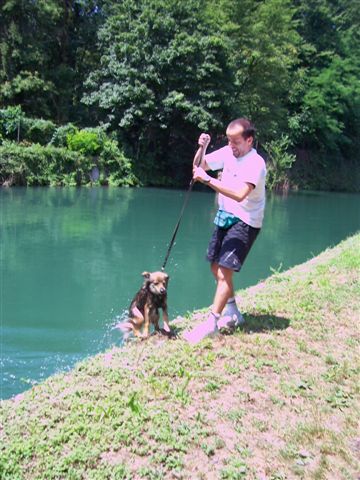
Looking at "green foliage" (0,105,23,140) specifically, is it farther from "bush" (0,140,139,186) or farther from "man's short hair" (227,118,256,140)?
"man's short hair" (227,118,256,140)

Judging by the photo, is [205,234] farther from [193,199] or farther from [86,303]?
[193,199]

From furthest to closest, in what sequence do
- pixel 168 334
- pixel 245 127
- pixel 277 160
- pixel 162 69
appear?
pixel 277 160 < pixel 162 69 < pixel 168 334 < pixel 245 127

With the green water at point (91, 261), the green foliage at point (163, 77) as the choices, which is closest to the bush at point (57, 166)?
the green foliage at point (163, 77)

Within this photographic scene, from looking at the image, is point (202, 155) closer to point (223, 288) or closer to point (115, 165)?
point (223, 288)

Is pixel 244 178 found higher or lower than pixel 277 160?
higher

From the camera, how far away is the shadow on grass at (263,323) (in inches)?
173

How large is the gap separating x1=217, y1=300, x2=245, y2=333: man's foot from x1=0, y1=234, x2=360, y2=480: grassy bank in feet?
0.41

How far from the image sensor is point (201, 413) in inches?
118

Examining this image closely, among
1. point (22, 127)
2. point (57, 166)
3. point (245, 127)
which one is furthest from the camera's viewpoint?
point (22, 127)

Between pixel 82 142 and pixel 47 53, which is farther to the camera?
pixel 47 53

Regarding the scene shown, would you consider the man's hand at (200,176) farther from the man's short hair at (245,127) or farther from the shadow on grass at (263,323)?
the shadow on grass at (263,323)

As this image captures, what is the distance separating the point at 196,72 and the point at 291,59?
338 inches

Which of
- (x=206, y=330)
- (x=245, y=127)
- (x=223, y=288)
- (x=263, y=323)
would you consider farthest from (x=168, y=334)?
(x=245, y=127)

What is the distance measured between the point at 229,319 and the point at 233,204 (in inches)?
40.9
